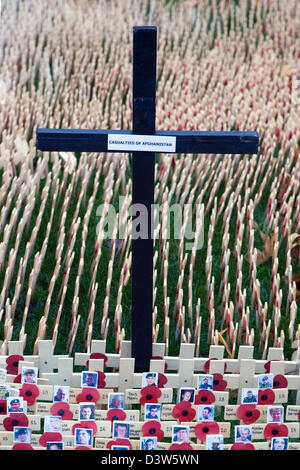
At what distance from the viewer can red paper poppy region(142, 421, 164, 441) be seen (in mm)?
3227

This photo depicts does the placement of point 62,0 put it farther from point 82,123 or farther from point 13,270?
point 13,270

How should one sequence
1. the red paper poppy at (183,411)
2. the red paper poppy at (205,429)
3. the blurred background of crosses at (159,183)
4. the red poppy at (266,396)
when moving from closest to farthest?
the red paper poppy at (205,429) → the red paper poppy at (183,411) → the red poppy at (266,396) → the blurred background of crosses at (159,183)

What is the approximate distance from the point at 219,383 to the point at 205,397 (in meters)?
0.12

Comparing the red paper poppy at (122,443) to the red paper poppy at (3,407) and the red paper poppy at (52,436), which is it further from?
the red paper poppy at (3,407)

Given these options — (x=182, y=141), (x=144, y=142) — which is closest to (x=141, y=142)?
(x=144, y=142)

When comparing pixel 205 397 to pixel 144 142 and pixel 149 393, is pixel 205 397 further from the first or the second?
pixel 144 142

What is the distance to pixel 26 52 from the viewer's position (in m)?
6.70

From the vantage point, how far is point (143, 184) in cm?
342

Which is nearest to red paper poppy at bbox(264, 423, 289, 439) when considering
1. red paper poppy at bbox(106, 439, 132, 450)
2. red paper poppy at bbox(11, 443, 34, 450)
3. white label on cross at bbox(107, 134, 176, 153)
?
red paper poppy at bbox(106, 439, 132, 450)

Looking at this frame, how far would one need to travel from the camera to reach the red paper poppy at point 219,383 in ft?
11.4

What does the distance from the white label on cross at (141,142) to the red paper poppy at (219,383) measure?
953mm

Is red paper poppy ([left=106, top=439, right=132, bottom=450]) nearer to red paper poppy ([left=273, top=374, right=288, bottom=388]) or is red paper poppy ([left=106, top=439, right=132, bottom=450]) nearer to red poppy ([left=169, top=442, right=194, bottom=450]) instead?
red poppy ([left=169, top=442, right=194, bottom=450])

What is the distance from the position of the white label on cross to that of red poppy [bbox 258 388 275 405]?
41.3 inches

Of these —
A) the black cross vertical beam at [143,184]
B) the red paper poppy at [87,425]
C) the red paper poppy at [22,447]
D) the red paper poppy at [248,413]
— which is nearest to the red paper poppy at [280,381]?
the red paper poppy at [248,413]
